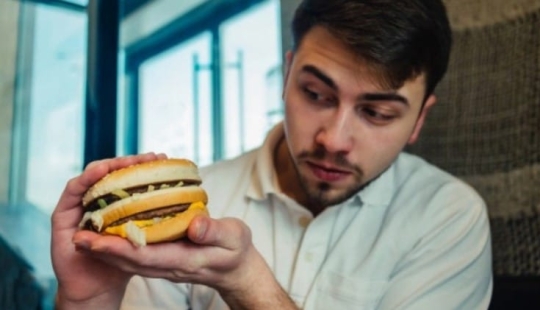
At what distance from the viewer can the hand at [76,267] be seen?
802mm

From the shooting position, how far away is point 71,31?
5.82 feet

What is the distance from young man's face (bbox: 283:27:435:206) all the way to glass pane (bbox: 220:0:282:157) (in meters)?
1.16

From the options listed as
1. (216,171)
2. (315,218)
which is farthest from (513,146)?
(216,171)

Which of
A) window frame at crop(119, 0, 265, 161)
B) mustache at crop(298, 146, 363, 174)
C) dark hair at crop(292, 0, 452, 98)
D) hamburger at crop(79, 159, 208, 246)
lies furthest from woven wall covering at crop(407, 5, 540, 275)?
window frame at crop(119, 0, 265, 161)

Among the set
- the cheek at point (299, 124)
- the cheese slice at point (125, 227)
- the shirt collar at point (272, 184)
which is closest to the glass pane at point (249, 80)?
the shirt collar at point (272, 184)

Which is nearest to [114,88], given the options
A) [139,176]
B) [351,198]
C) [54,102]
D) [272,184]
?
[54,102]

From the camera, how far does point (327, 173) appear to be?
99 cm

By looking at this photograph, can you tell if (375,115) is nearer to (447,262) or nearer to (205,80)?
(447,262)

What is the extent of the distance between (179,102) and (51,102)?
607 millimetres

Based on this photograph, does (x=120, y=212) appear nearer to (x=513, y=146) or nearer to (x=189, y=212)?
(x=189, y=212)

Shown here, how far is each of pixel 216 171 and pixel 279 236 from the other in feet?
0.61

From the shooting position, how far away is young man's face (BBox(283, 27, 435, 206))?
959 mm

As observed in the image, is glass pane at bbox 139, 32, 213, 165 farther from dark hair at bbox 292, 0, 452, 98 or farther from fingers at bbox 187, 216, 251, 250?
fingers at bbox 187, 216, 251, 250

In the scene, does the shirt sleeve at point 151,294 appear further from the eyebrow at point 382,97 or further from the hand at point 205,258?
the eyebrow at point 382,97
